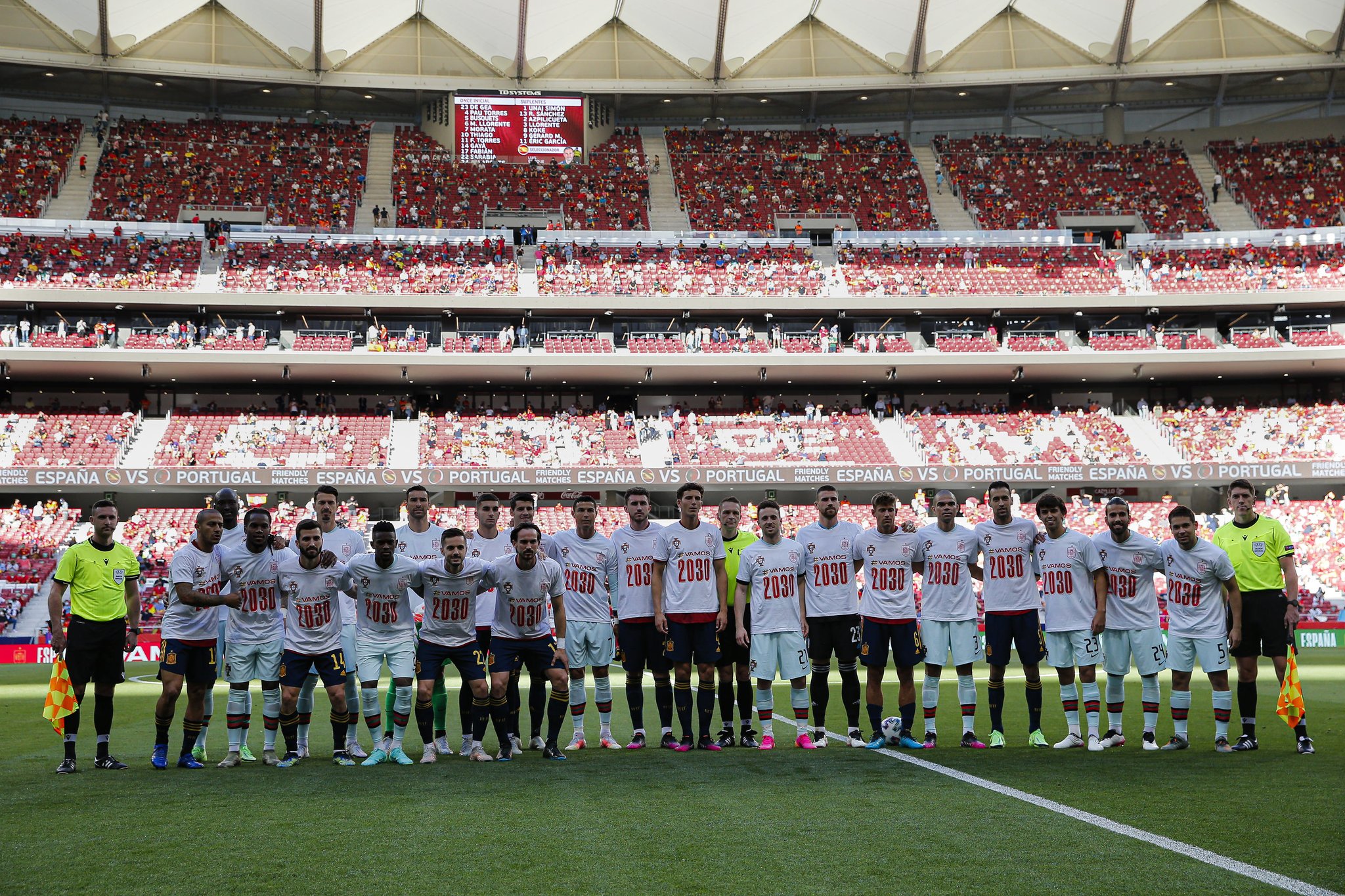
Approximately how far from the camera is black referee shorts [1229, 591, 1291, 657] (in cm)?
1018

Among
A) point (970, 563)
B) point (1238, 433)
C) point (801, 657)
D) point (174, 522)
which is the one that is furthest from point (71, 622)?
point (1238, 433)

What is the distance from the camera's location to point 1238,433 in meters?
45.2

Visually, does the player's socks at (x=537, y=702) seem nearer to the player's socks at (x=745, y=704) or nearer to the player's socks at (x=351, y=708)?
the player's socks at (x=351, y=708)

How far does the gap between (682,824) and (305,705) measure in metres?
5.25

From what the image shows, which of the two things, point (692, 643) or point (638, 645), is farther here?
point (638, 645)

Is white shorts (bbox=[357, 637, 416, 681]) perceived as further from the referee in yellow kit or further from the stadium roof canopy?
the stadium roof canopy

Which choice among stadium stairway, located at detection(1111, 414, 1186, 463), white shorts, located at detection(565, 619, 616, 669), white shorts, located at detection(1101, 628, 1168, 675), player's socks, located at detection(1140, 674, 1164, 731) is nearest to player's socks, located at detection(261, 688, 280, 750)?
white shorts, located at detection(565, 619, 616, 669)

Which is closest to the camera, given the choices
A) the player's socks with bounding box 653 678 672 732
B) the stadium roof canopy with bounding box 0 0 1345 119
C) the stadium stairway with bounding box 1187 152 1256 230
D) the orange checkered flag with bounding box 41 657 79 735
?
the orange checkered flag with bounding box 41 657 79 735

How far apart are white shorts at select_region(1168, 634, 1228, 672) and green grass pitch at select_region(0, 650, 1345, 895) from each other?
777 mm

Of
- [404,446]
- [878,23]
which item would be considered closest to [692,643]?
[404,446]

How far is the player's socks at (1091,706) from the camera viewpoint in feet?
33.7

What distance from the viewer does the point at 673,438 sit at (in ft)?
148

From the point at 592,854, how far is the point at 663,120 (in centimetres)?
5896

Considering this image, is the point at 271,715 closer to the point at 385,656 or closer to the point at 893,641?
the point at 385,656
